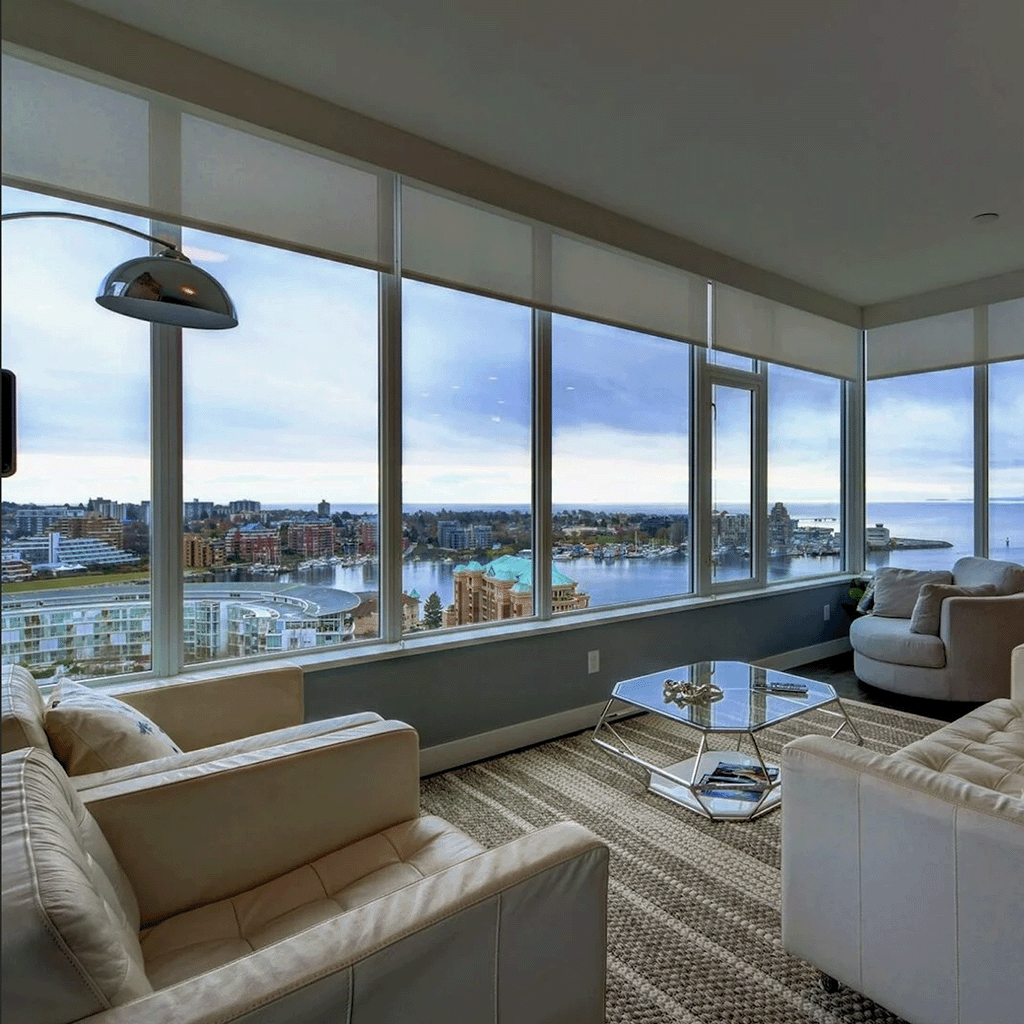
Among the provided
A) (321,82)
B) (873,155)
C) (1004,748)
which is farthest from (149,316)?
(873,155)

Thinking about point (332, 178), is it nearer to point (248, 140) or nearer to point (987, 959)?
point (248, 140)

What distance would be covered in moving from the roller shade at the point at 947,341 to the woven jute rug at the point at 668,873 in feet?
9.20

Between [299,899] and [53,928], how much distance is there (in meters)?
0.70

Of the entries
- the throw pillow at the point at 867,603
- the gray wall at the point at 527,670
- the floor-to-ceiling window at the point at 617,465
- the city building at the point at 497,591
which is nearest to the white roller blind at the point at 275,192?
the floor-to-ceiling window at the point at 617,465

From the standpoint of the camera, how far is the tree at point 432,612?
3.27 m

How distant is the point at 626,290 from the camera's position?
394cm

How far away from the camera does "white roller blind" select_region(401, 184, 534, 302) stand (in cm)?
308

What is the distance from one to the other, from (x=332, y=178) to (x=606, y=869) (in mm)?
2679

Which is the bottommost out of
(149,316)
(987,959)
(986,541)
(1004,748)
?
(987,959)

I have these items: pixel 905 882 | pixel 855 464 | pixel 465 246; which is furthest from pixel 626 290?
pixel 905 882

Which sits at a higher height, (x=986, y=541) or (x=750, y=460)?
(x=750, y=460)

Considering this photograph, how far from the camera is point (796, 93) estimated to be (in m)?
2.64

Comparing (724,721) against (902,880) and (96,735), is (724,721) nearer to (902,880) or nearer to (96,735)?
(902,880)

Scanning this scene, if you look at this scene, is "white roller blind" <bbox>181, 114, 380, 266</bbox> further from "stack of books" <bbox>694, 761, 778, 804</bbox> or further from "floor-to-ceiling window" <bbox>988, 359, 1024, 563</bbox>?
"floor-to-ceiling window" <bbox>988, 359, 1024, 563</bbox>
